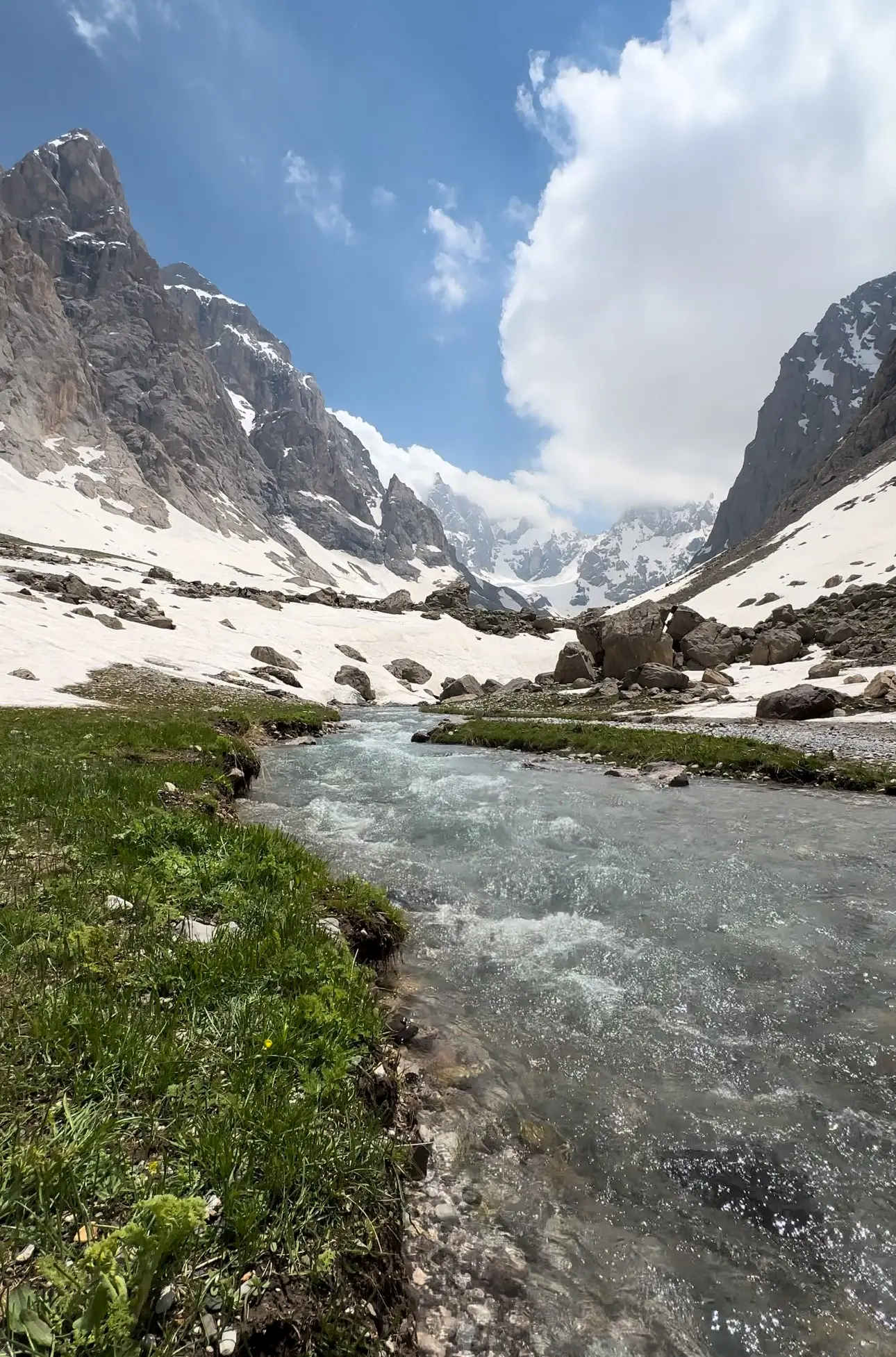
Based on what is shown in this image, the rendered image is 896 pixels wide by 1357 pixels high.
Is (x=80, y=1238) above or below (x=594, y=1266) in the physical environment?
above

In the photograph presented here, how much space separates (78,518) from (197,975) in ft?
622

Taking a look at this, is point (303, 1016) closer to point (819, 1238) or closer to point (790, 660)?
point (819, 1238)

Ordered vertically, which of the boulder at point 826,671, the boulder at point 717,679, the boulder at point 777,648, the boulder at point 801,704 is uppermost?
the boulder at point 777,648

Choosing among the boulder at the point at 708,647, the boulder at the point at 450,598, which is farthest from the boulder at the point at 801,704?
the boulder at the point at 450,598

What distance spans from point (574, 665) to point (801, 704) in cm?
2705

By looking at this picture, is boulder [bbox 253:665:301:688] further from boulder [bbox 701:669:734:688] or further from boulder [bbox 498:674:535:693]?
boulder [bbox 701:669:734:688]

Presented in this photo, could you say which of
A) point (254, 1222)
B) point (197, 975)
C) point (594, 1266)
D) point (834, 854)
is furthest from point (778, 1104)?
point (834, 854)

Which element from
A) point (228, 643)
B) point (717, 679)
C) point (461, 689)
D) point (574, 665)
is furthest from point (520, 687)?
point (228, 643)

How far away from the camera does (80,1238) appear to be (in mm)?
2992

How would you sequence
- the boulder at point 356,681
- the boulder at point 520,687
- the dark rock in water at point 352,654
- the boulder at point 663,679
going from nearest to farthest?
1. the boulder at point 663,679
2. the boulder at point 520,687
3. the boulder at point 356,681
4. the dark rock in water at point 352,654

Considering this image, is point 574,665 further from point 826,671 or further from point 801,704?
point 801,704

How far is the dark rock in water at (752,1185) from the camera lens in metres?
4.48

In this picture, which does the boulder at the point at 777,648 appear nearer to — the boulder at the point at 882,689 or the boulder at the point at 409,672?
the boulder at the point at 882,689

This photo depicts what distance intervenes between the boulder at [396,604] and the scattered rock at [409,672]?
26.7 metres
